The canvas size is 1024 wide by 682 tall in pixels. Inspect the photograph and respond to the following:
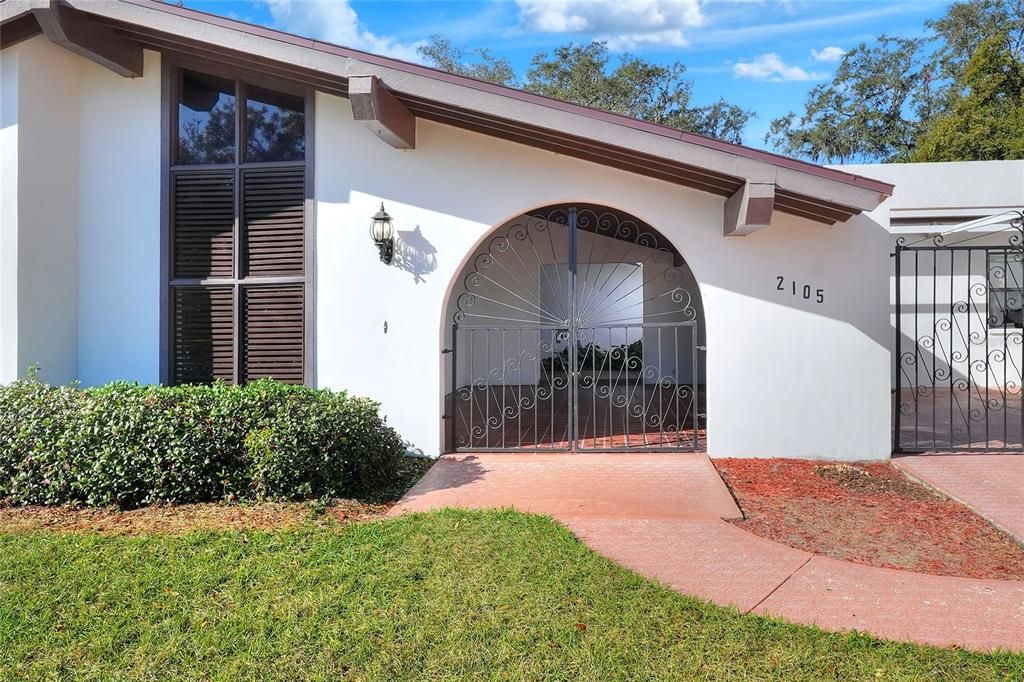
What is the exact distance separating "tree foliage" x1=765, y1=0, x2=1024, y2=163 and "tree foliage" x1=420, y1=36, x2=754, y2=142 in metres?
3.08

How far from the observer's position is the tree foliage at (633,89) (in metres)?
30.8

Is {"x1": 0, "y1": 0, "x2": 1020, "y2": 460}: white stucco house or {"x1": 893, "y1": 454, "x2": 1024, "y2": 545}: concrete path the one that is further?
{"x1": 0, "y1": 0, "x2": 1020, "y2": 460}: white stucco house

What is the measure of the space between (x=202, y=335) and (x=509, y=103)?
14.5 feet

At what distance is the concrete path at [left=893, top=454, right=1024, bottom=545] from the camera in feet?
17.9

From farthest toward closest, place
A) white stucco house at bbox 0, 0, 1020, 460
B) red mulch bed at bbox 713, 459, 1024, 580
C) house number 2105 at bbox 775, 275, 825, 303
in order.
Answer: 1. house number 2105 at bbox 775, 275, 825, 303
2. white stucco house at bbox 0, 0, 1020, 460
3. red mulch bed at bbox 713, 459, 1024, 580

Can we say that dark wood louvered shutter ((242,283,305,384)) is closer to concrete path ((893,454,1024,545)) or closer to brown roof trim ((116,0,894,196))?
brown roof trim ((116,0,894,196))

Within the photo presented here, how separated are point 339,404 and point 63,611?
2.60m

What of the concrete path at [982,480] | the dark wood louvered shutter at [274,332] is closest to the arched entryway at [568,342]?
the dark wood louvered shutter at [274,332]

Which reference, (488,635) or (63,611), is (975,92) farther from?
(63,611)

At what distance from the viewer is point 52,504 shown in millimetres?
5566

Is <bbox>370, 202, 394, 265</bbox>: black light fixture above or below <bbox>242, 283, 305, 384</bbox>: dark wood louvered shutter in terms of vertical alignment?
above

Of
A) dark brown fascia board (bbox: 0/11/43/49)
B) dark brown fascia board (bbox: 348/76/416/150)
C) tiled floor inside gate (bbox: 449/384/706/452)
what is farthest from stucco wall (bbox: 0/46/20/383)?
tiled floor inside gate (bbox: 449/384/706/452)

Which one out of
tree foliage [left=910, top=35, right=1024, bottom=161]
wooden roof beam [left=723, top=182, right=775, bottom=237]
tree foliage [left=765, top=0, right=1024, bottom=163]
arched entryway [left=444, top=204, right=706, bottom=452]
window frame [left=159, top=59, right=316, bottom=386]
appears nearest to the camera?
wooden roof beam [left=723, top=182, right=775, bottom=237]

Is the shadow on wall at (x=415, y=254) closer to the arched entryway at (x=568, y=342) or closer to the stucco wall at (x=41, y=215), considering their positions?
the arched entryway at (x=568, y=342)
